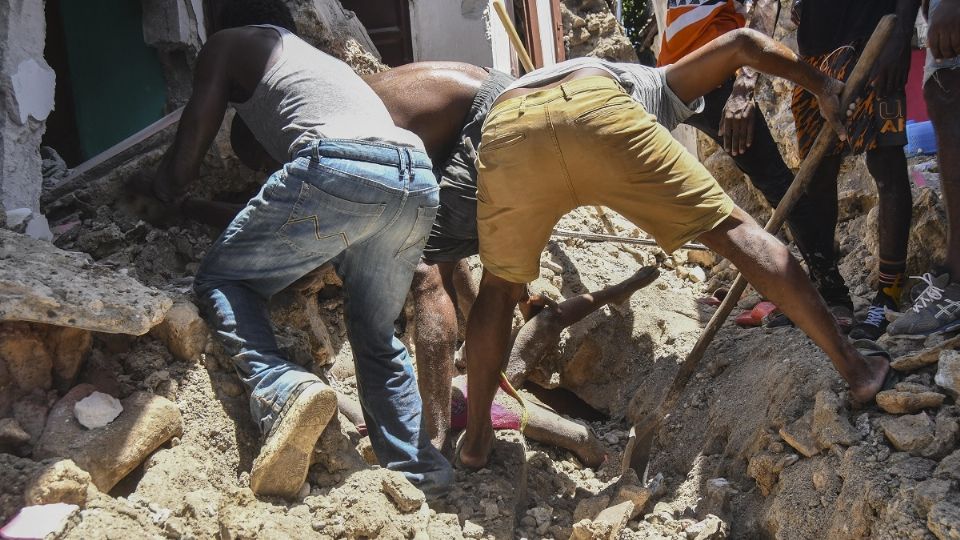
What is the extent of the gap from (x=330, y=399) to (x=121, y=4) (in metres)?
3.01

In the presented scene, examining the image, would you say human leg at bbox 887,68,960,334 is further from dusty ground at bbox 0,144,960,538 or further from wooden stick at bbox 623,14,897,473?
wooden stick at bbox 623,14,897,473

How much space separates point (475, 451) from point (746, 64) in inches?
59.2

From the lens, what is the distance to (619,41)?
7.25 meters

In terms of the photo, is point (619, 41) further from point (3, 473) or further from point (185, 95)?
point (3, 473)

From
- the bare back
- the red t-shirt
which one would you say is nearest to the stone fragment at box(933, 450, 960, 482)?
the bare back

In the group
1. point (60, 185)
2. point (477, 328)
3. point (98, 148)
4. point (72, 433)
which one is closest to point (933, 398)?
point (477, 328)

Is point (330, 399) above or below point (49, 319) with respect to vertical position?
below

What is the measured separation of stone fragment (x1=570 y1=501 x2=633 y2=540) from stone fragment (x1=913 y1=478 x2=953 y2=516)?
2.66 ft

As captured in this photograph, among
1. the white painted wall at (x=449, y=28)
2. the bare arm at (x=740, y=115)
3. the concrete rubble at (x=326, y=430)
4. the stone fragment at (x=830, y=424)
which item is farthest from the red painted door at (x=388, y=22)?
the stone fragment at (x=830, y=424)

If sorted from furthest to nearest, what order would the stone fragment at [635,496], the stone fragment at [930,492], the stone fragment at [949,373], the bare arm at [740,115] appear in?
the bare arm at [740,115], the stone fragment at [635,496], the stone fragment at [949,373], the stone fragment at [930,492]

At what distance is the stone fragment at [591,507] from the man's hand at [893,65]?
1.64m

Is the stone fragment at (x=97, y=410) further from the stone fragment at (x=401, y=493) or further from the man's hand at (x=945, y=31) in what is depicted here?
the man's hand at (x=945, y=31)

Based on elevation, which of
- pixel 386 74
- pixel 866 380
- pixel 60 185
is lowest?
pixel 866 380

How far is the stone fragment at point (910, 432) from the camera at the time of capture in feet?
7.54
